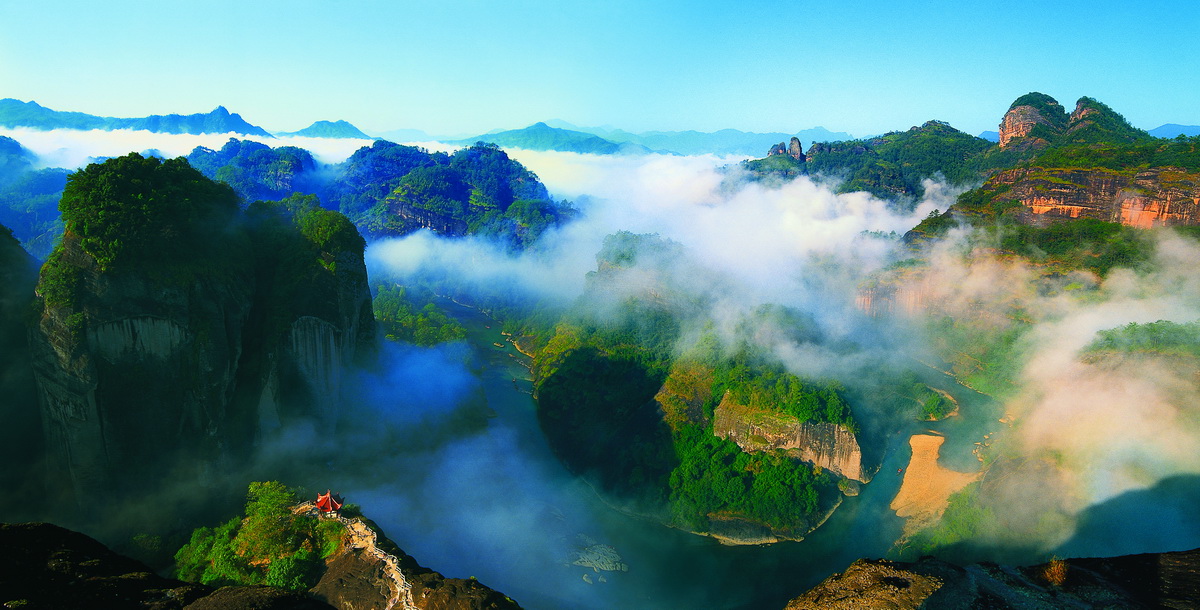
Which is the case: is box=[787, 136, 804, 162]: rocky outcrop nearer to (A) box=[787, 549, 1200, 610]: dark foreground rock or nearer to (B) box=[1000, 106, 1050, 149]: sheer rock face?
(B) box=[1000, 106, 1050, 149]: sheer rock face

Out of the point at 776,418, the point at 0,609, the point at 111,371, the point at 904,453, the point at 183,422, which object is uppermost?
the point at 0,609

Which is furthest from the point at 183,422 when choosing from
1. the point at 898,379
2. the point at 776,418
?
the point at 898,379

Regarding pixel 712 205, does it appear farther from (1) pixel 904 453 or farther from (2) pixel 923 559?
(2) pixel 923 559

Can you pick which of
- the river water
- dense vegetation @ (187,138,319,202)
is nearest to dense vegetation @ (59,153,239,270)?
the river water

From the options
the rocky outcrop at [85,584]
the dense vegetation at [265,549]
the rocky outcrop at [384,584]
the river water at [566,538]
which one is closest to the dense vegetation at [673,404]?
the river water at [566,538]

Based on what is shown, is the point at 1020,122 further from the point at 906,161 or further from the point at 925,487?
the point at 925,487

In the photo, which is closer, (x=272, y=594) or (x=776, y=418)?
(x=272, y=594)
